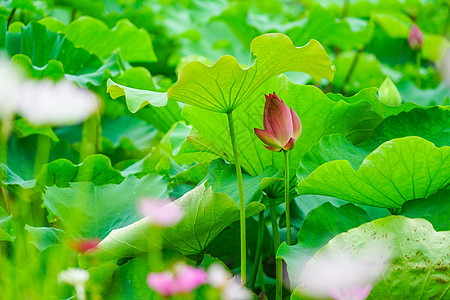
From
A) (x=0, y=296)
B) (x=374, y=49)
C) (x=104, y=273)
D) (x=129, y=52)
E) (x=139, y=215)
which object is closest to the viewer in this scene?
(x=0, y=296)

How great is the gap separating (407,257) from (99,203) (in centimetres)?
58

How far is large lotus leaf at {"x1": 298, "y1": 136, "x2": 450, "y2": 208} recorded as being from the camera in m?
0.79

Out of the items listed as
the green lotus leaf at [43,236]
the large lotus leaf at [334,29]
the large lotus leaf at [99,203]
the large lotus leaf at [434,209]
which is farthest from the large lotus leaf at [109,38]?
the large lotus leaf at [434,209]

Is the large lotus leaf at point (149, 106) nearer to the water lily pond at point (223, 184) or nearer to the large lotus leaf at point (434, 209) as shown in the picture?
the water lily pond at point (223, 184)

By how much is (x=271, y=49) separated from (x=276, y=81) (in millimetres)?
247

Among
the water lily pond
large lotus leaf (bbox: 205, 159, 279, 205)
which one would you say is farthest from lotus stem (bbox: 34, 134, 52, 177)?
large lotus leaf (bbox: 205, 159, 279, 205)

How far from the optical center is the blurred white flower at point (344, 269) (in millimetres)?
667

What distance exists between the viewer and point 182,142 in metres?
1.02

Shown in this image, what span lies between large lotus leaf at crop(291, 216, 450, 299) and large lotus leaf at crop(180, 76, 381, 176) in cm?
28

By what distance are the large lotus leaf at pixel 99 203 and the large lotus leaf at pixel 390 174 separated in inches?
13.0

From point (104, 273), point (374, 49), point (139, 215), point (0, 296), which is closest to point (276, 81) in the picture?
point (139, 215)

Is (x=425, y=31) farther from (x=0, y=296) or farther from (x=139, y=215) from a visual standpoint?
(x=0, y=296)

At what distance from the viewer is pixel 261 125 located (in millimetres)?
975

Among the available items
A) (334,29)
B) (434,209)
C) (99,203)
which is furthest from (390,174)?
(334,29)
